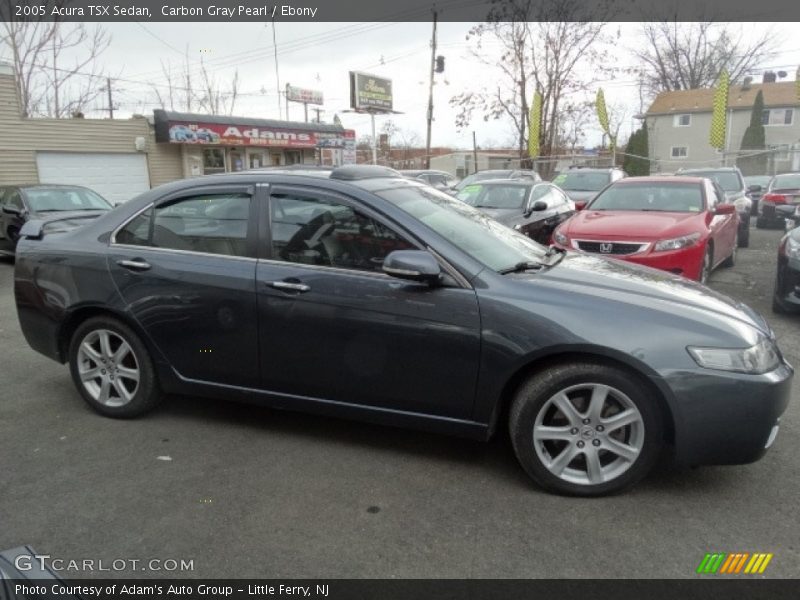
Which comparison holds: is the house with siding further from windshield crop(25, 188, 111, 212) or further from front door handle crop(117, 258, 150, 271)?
front door handle crop(117, 258, 150, 271)

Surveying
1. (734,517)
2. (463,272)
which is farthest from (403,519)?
(734,517)

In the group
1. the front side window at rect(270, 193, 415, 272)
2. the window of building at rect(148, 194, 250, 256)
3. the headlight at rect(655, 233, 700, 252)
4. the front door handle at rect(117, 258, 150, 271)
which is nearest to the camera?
the front side window at rect(270, 193, 415, 272)

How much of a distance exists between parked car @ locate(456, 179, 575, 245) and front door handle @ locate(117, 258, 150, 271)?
6.62 metres

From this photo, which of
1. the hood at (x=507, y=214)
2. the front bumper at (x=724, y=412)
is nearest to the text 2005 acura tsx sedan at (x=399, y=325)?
the front bumper at (x=724, y=412)

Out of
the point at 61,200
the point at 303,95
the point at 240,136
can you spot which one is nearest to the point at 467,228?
the point at 61,200

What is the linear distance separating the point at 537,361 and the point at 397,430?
1178 mm

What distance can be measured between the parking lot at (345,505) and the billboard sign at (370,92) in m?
32.8

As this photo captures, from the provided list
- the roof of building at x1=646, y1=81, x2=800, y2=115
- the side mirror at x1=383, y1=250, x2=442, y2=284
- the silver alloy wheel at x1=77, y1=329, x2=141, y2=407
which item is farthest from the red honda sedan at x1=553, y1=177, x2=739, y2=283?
the roof of building at x1=646, y1=81, x2=800, y2=115

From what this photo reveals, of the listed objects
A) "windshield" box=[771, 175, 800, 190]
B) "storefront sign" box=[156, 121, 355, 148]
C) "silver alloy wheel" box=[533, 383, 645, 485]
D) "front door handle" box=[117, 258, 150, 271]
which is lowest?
"silver alloy wheel" box=[533, 383, 645, 485]

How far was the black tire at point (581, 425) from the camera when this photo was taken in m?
2.92

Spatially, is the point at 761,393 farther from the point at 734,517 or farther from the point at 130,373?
the point at 130,373

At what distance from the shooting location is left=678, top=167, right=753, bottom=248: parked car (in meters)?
12.0

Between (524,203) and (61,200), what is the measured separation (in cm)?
866

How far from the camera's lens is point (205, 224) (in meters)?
3.80
